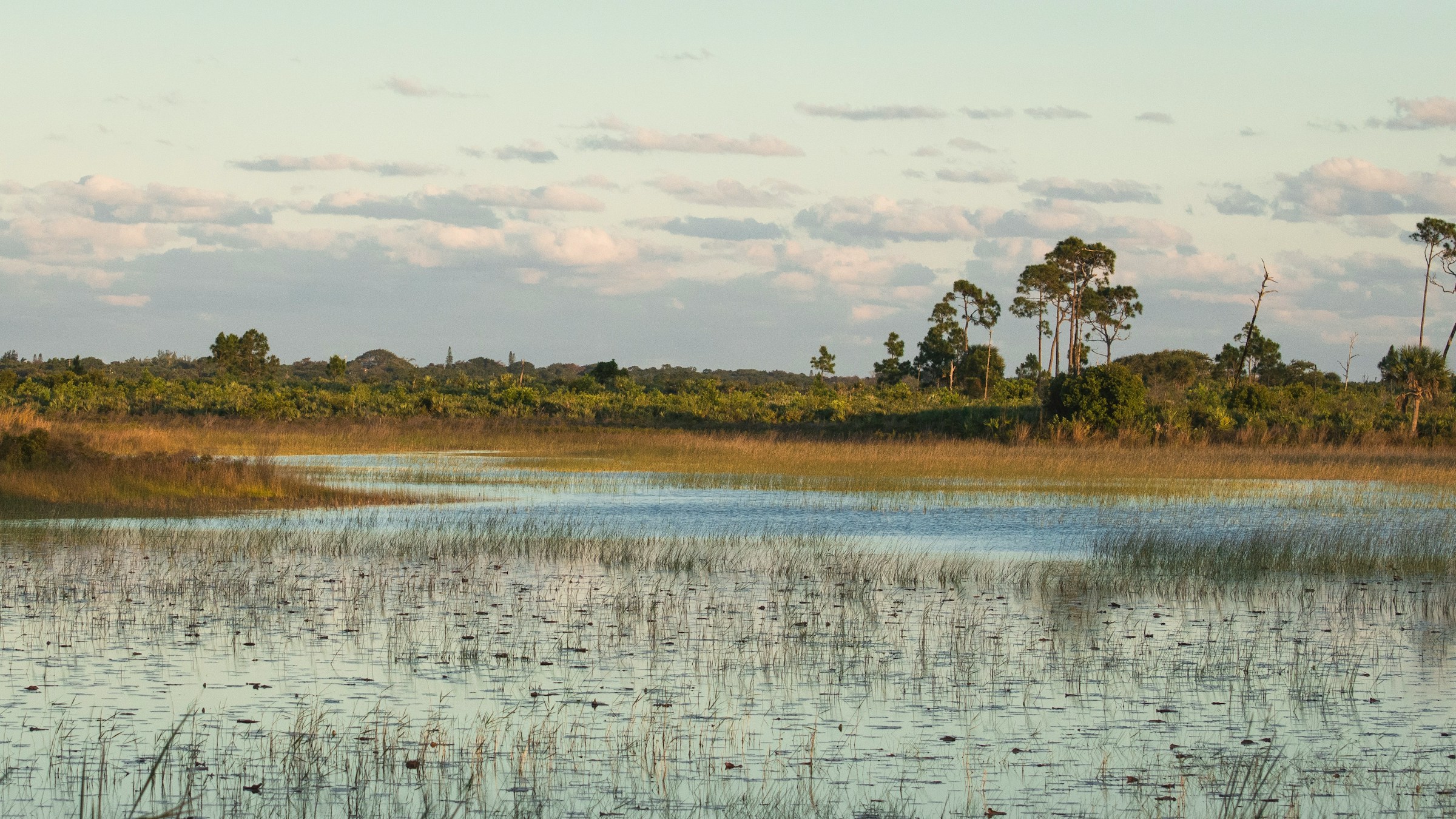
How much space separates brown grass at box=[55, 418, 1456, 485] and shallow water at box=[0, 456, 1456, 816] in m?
17.7

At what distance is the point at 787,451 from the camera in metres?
42.8

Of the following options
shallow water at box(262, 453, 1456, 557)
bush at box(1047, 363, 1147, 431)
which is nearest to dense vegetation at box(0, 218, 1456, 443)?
bush at box(1047, 363, 1147, 431)

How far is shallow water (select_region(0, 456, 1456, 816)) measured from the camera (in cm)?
696

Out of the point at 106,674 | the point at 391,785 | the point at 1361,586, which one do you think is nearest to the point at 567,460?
the point at 1361,586

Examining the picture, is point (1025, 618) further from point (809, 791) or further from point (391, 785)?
point (391, 785)

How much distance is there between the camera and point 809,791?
6922mm

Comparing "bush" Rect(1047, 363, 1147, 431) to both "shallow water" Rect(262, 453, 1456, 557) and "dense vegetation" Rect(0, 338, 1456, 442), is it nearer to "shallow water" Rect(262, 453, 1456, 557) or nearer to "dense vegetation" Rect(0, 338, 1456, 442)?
"dense vegetation" Rect(0, 338, 1456, 442)

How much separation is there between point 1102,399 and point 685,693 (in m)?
38.6

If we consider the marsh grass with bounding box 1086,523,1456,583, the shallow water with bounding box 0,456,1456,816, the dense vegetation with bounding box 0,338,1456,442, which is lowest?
the shallow water with bounding box 0,456,1456,816

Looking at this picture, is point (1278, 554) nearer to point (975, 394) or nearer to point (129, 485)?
point (129, 485)

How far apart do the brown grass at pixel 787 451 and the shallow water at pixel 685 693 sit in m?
17.7

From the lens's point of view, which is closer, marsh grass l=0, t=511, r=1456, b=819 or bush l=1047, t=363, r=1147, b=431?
marsh grass l=0, t=511, r=1456, b=819

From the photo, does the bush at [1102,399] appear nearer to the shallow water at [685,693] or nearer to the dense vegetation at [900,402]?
the dense vegetation at [900,402]

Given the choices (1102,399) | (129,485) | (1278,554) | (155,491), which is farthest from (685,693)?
(1102,399)
